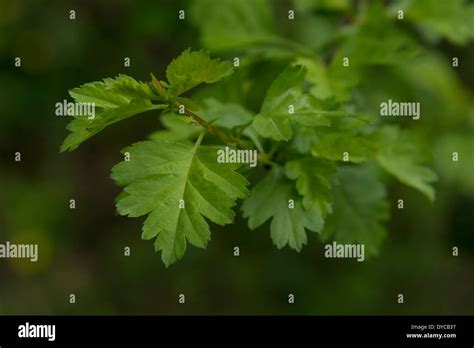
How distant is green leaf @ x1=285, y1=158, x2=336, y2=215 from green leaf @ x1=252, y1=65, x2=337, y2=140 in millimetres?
125

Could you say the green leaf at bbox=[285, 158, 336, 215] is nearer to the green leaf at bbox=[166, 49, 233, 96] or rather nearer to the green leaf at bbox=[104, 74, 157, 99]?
the green leaf at bbox=[166, 49, 233, 96]

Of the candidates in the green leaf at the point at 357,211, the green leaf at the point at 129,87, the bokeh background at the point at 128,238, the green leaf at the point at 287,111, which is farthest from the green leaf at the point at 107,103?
the bokeh background at the point at 128,238

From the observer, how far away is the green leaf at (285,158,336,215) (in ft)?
5.48

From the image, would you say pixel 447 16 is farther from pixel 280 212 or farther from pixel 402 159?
pixel 280 212

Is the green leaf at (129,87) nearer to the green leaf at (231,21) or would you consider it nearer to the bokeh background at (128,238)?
the green leaf at (231,21)

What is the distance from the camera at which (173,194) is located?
1.55 metres

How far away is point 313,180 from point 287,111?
0.18 metres

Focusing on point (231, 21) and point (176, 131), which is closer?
point (176, 131)

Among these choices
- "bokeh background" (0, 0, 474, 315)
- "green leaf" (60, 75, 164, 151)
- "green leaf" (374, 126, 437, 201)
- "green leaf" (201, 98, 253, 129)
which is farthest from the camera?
"bokeh background" (0, 0, 474, 315)

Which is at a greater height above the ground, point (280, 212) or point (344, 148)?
point (344, 148)

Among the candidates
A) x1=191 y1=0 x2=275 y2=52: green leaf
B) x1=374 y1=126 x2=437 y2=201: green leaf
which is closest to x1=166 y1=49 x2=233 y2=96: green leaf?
x1=374 y1=126 x2=437 y2=201: green leaf

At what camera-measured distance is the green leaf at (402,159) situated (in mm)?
1938

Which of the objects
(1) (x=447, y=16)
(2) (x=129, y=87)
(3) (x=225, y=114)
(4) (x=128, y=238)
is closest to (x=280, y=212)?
(3) (x=225, y=114)

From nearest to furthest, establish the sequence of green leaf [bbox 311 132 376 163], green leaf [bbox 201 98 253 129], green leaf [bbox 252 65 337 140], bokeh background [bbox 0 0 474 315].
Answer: green leaf [bbox 252 65 337 140] → green leaf [bbox 311 132 376 163] → green leaf [bbox 201 98 253 129] → bokeh background [bbox 0 0 474 315]
